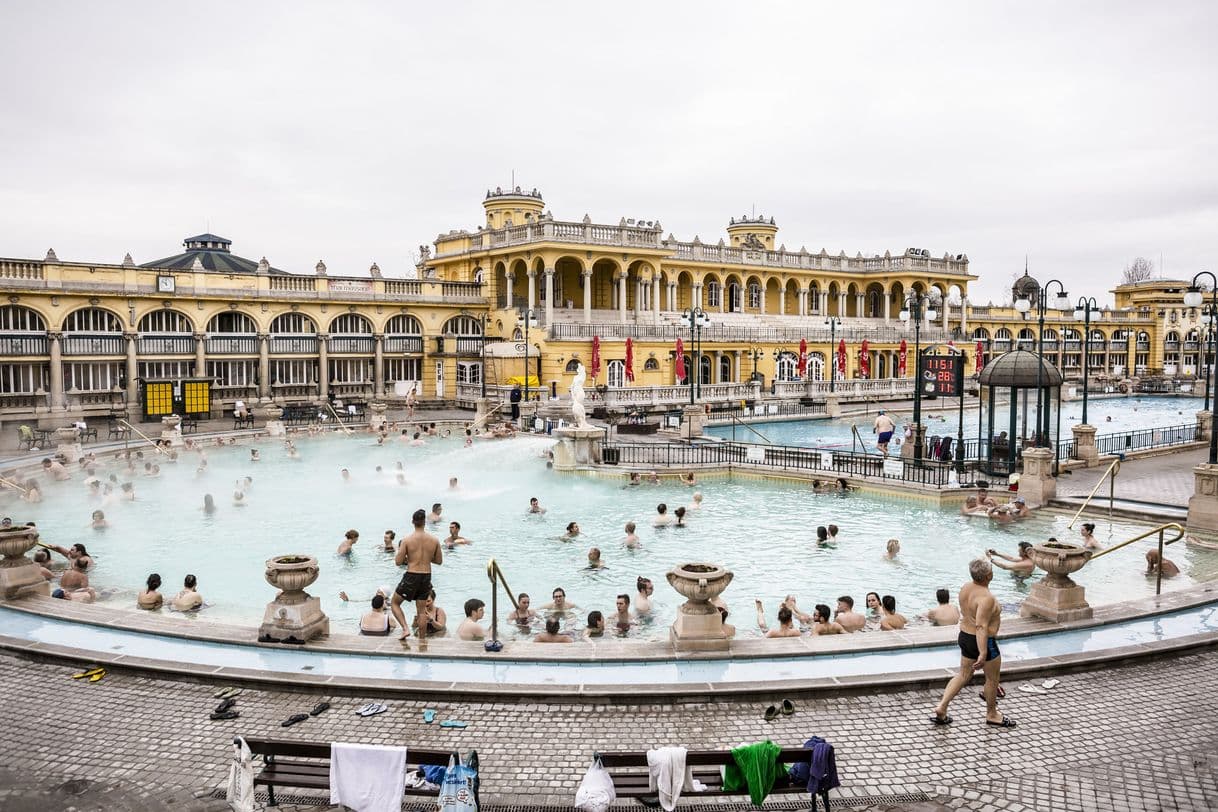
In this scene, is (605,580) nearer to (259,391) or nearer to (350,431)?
(350,431)

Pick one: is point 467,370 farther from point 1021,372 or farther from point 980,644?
point 980,644

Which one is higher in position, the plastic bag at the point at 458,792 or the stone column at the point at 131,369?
the stone column at the point at 131,369

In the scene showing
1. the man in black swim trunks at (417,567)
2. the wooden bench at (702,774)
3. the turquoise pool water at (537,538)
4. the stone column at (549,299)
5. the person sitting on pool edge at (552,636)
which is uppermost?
the stone column at (549,299)

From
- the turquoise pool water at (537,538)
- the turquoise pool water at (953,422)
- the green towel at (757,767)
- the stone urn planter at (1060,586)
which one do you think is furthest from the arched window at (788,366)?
the green towel at (757,767)

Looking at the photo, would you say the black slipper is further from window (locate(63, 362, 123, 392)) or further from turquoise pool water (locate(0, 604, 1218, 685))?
window (locate(63, 362, 123, 392))

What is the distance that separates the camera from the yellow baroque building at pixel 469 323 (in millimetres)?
38562

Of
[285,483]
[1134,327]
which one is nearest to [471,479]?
[285,483]

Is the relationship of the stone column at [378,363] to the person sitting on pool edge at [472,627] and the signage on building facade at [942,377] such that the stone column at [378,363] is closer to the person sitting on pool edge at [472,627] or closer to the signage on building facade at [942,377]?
the signage on building facade at [942,377]

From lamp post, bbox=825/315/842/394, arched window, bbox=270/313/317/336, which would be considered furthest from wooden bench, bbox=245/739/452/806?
lamp post, bbox=825/315/842/394

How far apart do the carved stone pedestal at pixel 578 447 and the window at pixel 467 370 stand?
2314 cm

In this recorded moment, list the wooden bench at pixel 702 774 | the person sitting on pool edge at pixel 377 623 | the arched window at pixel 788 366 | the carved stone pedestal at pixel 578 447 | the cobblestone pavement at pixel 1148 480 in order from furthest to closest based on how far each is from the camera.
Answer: the arched window at pixel 788 366 < the carved stone pedestal at pixel 578 447 < the cobblestone pavement at pixel 1148 480 < the person sitting on pool edge at pixel 377 623 < the wooden bench at pixel 702 774

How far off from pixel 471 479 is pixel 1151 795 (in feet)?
69.7

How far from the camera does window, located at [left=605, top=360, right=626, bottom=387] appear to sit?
47500mm

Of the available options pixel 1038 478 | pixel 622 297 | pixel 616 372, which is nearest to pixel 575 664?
pixel 1038 478
